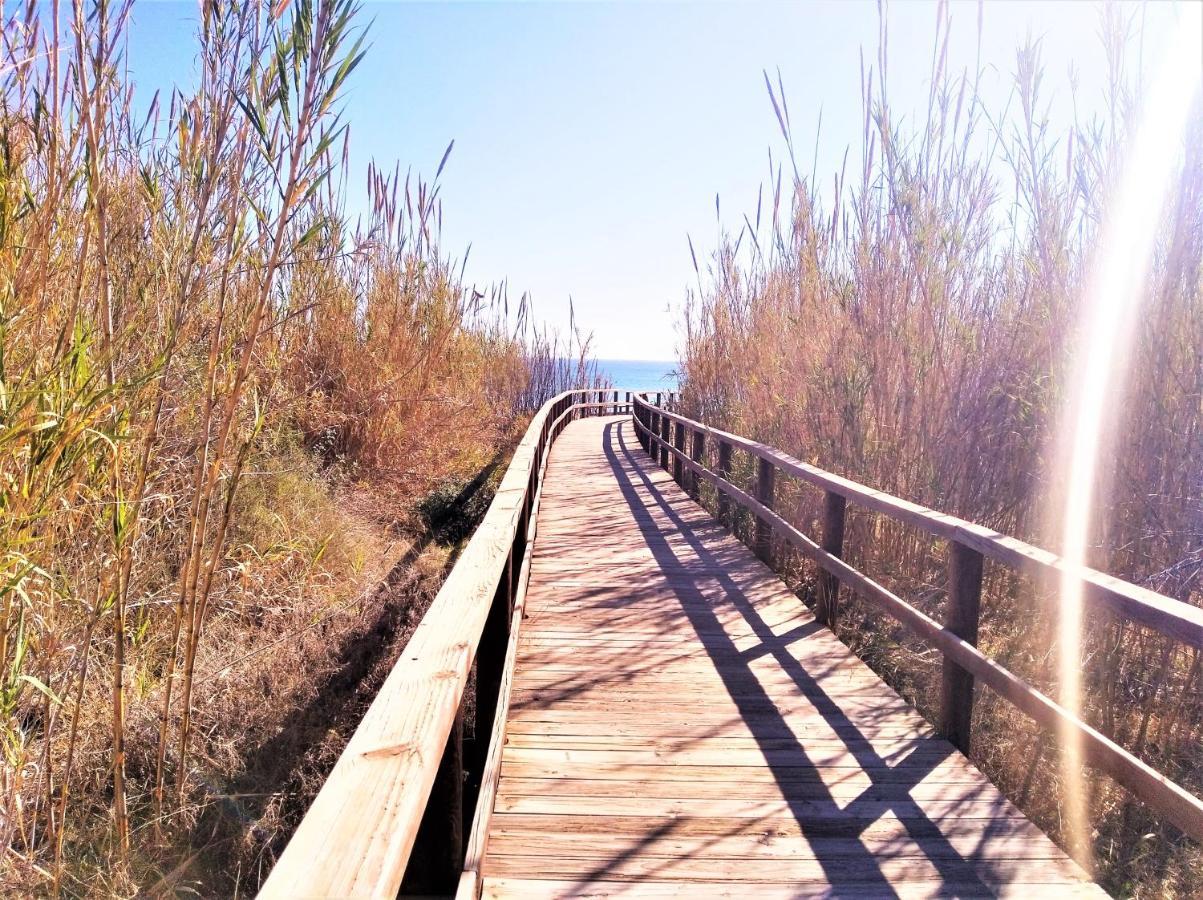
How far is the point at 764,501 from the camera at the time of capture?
5531 millimetres

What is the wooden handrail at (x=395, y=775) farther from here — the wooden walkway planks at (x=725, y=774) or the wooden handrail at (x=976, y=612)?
the wooden handrail at (x=976, y=612)

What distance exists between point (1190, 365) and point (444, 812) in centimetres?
339

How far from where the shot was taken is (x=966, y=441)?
4.57 meters

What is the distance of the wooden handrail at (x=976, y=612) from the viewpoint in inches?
76.0

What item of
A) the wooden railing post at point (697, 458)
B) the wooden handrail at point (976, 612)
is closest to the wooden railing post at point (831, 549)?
the wooden handrail at point (976, 612)

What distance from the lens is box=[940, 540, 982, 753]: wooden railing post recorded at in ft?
9.68

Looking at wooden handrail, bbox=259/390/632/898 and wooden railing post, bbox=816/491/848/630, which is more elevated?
wooden handrail, bbox=259/390/632/898

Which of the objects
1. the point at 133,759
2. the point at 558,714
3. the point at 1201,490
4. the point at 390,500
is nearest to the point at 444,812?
the point at 558,714

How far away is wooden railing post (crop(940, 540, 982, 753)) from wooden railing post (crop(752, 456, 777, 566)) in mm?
2385

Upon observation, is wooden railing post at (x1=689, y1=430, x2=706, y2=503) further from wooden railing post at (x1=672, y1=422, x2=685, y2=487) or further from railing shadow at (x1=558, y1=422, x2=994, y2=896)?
railing shadow at (x1=558, y1=422, x2=994, y2=896)

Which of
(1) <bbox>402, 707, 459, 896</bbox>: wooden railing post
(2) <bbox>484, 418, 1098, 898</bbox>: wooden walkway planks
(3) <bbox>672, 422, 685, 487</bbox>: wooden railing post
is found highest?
(3) <bbox>672, 422, 685, 487</bbox>: wooden railing post

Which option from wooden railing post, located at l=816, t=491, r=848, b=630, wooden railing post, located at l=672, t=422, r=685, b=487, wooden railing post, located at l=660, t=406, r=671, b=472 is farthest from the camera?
wooden railing post, located at l=660, t=406, r=671, b=472

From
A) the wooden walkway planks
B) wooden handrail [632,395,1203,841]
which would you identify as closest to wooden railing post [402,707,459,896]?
the wooden walkway planks

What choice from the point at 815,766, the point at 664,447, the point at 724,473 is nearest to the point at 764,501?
the point at 724,473
